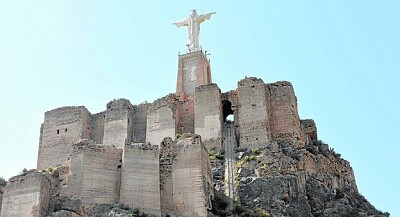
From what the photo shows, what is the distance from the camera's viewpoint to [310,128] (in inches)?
1964

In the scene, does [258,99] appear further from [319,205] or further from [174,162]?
[174,162]

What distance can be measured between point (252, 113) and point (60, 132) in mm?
15014

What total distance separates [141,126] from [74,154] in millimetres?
17353

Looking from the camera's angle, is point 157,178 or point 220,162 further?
point 220,162

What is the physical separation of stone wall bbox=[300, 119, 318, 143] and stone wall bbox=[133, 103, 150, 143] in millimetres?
11932

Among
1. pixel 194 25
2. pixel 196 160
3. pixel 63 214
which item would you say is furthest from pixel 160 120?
pixel 63 214

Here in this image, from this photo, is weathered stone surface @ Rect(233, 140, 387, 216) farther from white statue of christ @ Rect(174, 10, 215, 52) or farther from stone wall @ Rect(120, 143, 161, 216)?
white statue of christ @ Rect(174, 10, 215, 52)

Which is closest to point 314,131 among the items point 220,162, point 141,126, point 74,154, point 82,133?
point 220,162

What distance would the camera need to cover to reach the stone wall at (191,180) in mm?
33344

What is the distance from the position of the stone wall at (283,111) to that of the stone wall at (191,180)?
12689mm

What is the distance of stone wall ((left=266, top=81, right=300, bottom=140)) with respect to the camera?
4672 centimetres

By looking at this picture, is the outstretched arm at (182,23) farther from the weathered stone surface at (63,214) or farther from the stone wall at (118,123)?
the weathered stone surface at (63,214)

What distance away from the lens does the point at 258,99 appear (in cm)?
4766

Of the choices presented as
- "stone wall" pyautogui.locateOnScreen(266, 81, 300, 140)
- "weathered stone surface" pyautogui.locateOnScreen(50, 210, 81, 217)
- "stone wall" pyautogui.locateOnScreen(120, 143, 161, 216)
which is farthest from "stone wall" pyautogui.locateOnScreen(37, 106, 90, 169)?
"weathered stone surface" pyautogui.locateOnScreen(50, 210, 81, 217)
